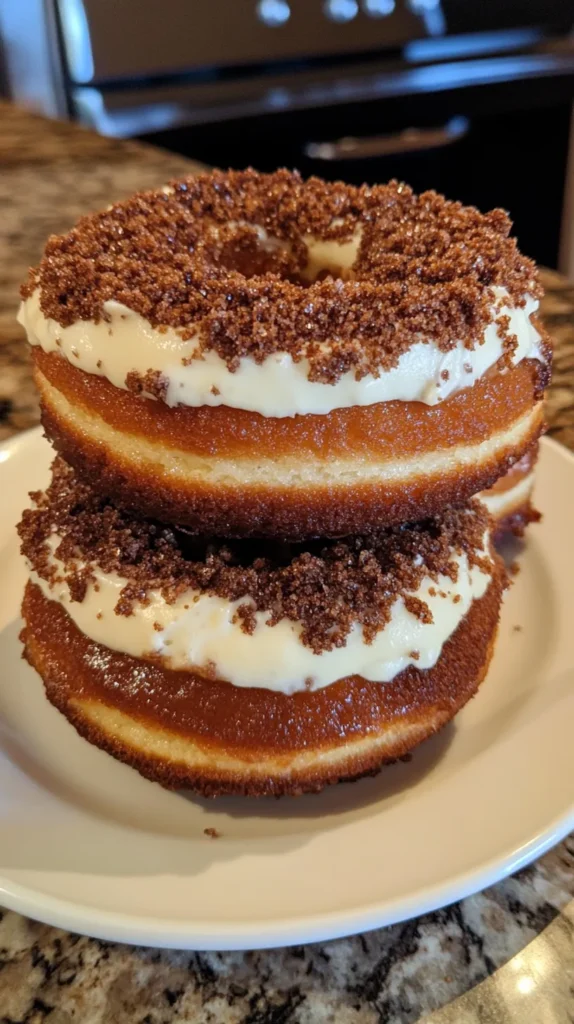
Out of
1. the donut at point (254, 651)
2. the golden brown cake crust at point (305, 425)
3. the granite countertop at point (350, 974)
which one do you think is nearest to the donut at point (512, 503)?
A: the donut at point (254, 651)

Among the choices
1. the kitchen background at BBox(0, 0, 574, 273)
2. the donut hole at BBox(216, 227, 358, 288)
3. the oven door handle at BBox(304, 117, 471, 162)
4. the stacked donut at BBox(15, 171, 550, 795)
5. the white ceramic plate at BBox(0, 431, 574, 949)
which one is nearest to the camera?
the white ceramic plate at BBox(0, 431, 574, 949)

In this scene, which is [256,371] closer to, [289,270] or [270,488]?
[270,488]

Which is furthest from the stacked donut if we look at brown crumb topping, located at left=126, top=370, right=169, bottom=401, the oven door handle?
the oven door handle

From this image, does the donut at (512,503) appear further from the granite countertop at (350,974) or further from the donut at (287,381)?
the granite countertop at (350,974)

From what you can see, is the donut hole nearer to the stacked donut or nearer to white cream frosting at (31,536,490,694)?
the stacked donut

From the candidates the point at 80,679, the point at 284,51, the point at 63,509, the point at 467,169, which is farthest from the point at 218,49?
the point at 80,679

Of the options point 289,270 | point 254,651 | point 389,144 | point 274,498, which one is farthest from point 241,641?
point 389,144
